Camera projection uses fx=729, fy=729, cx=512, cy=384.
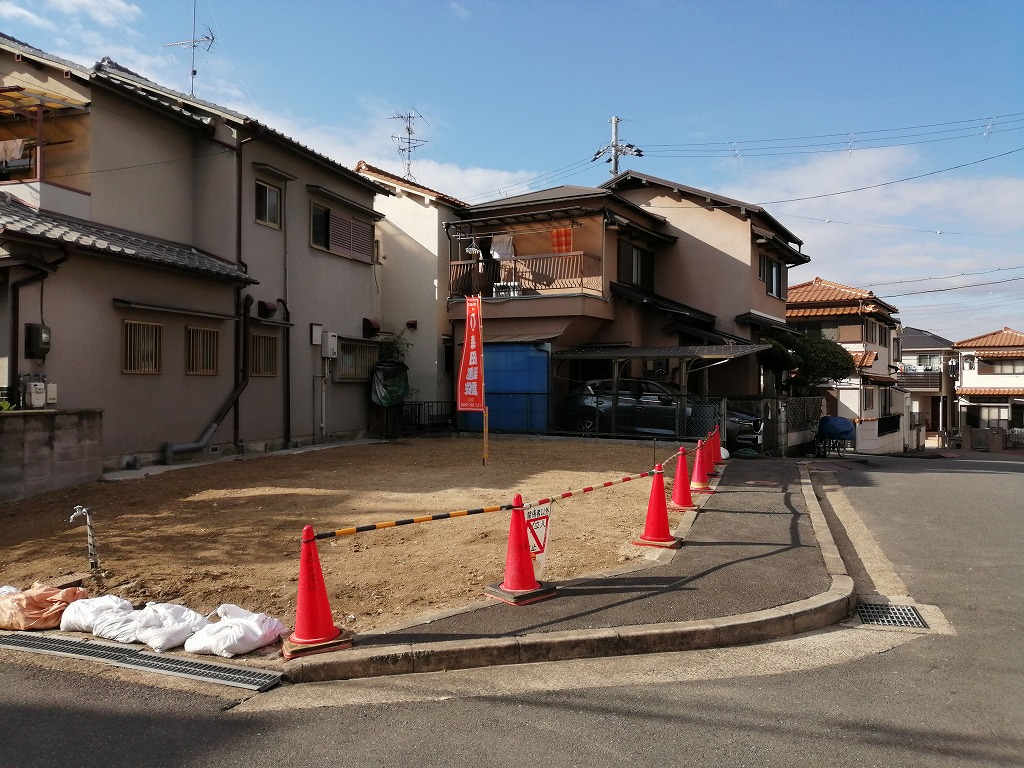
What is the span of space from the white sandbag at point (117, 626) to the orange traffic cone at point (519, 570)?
246cm

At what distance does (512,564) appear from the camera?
560cm

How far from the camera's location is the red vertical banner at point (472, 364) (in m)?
14.5

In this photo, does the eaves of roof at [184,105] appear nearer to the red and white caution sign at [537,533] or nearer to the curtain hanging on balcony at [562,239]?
the curtain hanging on balcony at [562,239]

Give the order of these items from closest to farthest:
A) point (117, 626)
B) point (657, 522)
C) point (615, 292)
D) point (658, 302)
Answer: point (117, 626), point (657, 522), point (615, 292), point (658, 302)

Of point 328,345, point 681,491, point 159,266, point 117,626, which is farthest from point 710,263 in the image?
point 117,626

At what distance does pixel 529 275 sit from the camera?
2012 cm

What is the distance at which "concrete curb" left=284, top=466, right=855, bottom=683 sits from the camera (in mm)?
4375

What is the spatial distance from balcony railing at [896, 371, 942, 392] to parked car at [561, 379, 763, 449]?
3363 centimetres

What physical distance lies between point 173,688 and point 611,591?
315cm

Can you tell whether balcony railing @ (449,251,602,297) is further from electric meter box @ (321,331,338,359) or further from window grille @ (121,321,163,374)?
window grille @ (121,321,163,374)

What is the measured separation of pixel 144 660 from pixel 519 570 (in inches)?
101

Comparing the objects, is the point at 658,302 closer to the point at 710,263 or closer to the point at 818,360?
the point at 710,263

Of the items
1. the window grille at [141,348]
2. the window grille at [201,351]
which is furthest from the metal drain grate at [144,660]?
the window grille at [201,351]

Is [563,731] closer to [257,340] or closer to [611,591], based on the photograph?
[611,591]
